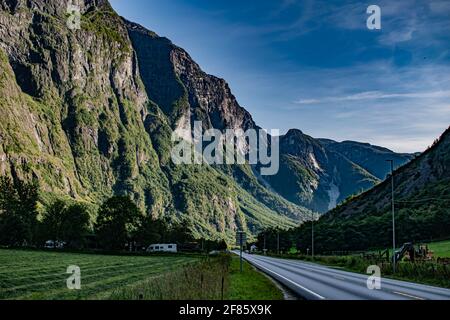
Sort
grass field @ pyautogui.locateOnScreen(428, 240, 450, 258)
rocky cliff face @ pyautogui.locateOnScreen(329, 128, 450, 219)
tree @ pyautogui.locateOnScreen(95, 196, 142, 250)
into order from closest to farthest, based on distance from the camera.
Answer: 1. grass field @ pyautogui.locateOnScreen(428, 240, 450, 258)
2. tree @ pyautogui.locateOnScreen(95, 196, 142, 250)
3. rocky cliff face @ pyautogui.locateOnScreen(329, 128, 450, 219)

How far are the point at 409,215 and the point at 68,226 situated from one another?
96.1 meters

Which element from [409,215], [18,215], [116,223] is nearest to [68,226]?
[18,215]

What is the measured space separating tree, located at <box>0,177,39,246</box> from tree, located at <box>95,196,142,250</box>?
20.2m

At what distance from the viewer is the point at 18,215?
151750 millimetres

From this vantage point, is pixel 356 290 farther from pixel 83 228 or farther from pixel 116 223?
pixel 83 228

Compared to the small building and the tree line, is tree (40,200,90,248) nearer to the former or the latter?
the tree line

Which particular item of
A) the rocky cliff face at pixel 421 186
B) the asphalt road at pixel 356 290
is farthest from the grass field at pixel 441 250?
the rocky cliff face at pixel 421 186

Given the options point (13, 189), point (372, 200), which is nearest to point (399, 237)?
point (372, 200)

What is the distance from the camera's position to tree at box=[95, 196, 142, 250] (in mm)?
147000

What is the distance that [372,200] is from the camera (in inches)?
7608

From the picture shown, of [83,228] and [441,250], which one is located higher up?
[83,228]

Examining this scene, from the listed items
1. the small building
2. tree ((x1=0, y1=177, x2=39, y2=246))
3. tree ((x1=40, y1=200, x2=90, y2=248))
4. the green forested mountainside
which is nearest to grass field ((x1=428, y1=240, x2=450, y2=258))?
the green forested mountainside

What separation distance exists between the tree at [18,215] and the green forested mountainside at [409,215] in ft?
257

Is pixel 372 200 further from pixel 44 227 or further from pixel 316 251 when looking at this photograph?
pixel 44 227
